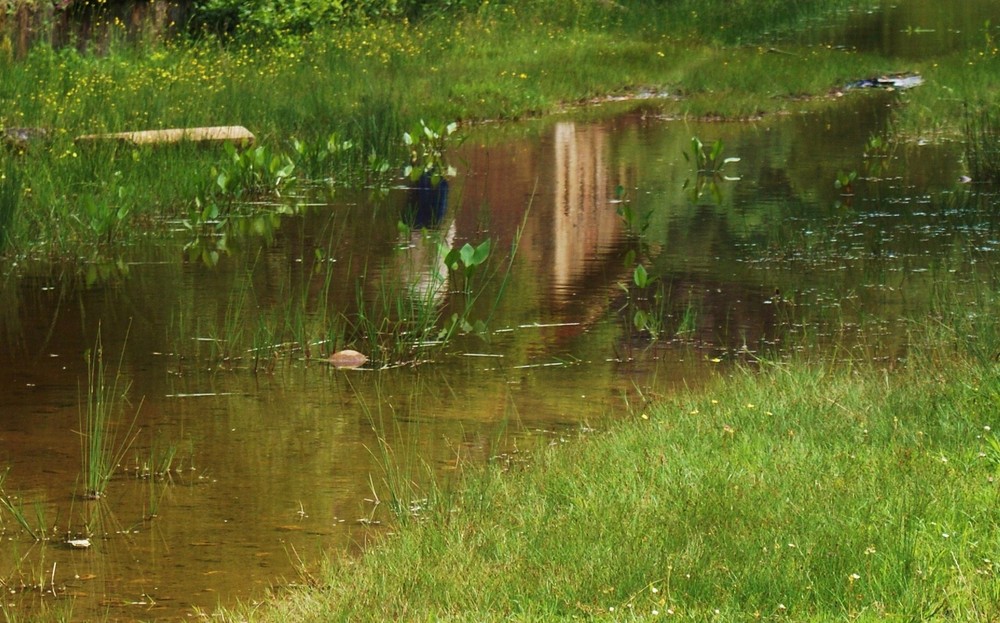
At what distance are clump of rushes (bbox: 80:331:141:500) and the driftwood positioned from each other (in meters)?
5.12

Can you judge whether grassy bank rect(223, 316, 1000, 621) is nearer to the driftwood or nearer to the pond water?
the pond water

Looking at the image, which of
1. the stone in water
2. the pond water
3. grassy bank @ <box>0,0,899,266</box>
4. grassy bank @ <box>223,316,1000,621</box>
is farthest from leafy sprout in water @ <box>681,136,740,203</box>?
grassy bank @ <box>223,316,1000,621</box>

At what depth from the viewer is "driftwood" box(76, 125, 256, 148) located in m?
12.9

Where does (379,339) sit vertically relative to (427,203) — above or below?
below

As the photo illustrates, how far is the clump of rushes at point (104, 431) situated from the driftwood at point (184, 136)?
512cm

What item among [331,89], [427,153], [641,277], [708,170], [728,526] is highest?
[331,89]

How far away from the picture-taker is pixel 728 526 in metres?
4.88

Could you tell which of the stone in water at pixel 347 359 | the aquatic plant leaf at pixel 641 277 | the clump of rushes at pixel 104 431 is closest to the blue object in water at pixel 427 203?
the aquatic plant leaf at pixel 641 277

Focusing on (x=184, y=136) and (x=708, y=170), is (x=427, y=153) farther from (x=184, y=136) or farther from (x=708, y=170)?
(x=184, y=136)

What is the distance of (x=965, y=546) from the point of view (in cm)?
452

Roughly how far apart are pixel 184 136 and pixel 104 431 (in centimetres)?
679

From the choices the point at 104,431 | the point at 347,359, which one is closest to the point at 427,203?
the point at 347,359

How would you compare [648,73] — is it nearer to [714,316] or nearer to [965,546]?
[714,316]

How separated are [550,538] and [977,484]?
145 cm
